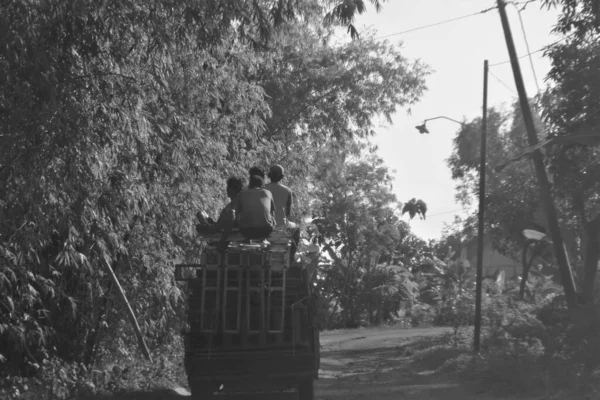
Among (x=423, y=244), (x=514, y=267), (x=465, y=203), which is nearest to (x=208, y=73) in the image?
(x=465, y=203)

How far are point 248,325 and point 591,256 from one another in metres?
11.1

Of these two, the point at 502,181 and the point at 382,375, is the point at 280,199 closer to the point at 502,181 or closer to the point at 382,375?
the point at 382,375

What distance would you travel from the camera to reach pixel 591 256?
18328 mm

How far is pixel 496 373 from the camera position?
14.6 m

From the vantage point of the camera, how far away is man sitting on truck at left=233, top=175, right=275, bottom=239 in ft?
33.2

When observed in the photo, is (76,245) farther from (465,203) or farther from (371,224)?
(465,203)

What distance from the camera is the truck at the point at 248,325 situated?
9641mm

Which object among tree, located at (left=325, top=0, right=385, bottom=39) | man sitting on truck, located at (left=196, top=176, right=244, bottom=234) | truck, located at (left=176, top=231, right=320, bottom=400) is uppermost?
tree, located at (left=325, top=0, right=385, bottom=39)

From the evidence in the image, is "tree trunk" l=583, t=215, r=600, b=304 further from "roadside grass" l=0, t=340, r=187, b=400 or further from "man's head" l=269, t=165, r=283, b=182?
"man's head" l=269, t=165, r=283, b=182

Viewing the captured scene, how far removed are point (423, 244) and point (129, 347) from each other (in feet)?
118

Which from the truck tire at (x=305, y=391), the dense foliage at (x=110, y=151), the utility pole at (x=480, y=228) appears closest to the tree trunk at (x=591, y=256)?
the utility pole at (x=480, y=228)

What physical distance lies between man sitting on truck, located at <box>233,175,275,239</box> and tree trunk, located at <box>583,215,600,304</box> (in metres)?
9.61

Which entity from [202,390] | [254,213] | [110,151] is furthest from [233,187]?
[202,390]

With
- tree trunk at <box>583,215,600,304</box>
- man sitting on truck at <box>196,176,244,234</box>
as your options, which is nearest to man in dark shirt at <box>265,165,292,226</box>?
man sitting on truck at <box>196,176,244,234</box>
